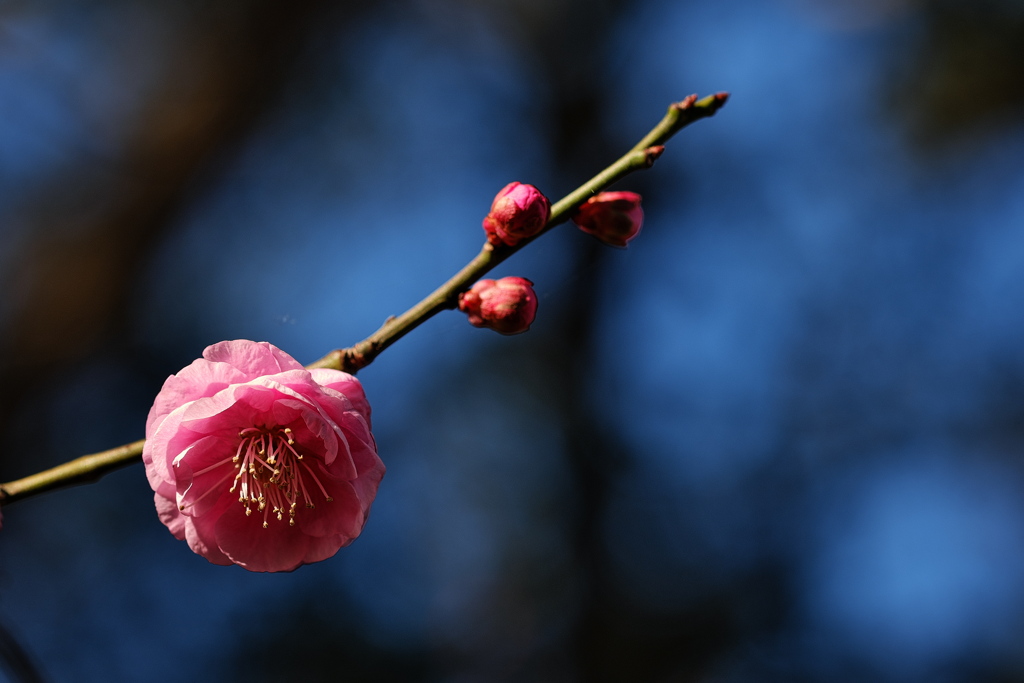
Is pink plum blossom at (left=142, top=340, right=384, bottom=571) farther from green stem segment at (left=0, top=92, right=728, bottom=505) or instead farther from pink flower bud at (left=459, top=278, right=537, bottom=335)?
pink flower bud at (left=459, top=278, right=537, bottom=335)

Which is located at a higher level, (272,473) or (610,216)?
(610,216)

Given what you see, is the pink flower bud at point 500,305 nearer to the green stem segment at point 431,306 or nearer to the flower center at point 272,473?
the green stem segment at point 431,306

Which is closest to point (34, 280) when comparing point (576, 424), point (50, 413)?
point (50, 413)

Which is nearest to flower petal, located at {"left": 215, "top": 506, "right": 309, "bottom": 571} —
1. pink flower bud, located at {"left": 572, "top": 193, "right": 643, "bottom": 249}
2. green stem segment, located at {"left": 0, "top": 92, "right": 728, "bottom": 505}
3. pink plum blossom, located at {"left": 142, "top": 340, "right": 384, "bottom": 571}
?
pink plum blossom, located at {"left": 142, "top": 340, "right": 384, "bottom": 571}

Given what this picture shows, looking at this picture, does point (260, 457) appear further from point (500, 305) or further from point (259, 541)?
point (500, 305)

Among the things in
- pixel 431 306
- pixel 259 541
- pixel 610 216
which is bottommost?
pixel 259 541

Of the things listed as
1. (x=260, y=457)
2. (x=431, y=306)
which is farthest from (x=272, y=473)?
(x=431, y=306)

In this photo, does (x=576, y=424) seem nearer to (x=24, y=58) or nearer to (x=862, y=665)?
(x=862, y=665)

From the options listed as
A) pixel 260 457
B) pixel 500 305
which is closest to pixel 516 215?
pixel 500 305
